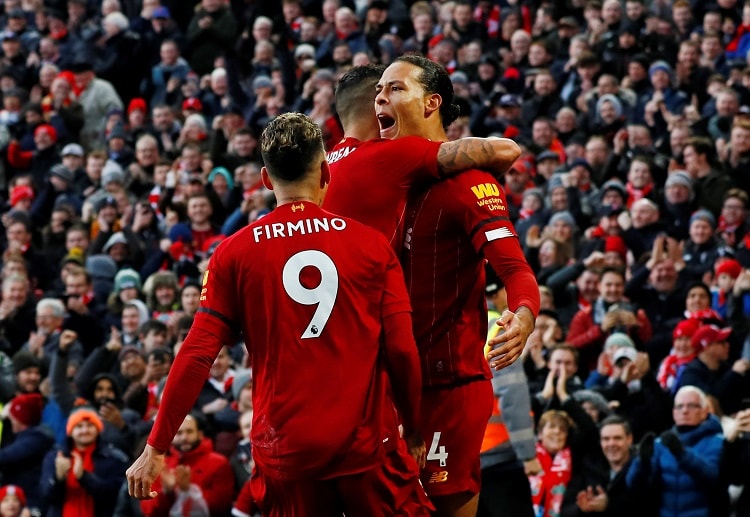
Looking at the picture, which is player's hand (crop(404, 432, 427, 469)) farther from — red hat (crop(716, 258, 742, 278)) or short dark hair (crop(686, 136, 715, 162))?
short dark hair (crop(686, 136, 715, 162))

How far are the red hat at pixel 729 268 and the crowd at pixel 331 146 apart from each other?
0.8 inches

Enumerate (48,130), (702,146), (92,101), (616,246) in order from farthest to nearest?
1. (92,101)
2. (48,130)
3. (702,146)
4. (616,246)

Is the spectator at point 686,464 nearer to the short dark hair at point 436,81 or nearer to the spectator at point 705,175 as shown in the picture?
the spectator at point 705,175

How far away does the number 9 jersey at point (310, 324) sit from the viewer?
5504 millimetres

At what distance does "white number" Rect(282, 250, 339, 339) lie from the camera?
550 cm

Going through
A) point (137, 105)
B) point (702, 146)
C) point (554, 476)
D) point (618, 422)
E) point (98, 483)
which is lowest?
point (554, 476)

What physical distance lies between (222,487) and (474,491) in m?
→ 5.02

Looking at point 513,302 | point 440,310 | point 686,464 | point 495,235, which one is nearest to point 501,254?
point 495,235

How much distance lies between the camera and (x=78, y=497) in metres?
11.2

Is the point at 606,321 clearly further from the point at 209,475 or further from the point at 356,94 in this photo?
the point at 356,94

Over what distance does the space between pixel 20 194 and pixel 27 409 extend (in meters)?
5.98

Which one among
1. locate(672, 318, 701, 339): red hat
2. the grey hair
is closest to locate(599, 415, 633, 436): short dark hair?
locate(672, 318, 701, 339): red hat

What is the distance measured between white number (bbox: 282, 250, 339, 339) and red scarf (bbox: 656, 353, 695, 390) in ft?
21.1

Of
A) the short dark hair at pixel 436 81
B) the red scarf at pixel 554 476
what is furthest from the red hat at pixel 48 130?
the short dark hair at pixel 436 81
